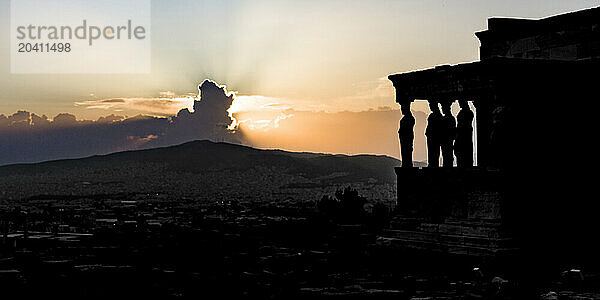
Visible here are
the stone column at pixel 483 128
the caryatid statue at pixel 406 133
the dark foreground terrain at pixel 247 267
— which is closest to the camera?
the dark foreground terrain at pixel 247 267

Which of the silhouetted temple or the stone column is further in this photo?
the stone column

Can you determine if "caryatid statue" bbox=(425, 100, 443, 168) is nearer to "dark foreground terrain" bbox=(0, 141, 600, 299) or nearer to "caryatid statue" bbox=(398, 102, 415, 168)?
"caryatid statue" bbox=(398, 102, 415, 168)

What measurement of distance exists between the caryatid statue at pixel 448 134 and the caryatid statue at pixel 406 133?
100 cm

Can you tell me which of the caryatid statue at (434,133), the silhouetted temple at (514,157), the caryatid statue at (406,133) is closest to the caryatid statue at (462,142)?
the silhouetted temple at (514,157)

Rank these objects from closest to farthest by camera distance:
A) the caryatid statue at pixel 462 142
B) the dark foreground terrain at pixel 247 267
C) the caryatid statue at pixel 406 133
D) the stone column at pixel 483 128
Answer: the dark foreground terrain at pixel 247 267, the stone column at pixel 483 128, the caryatid statue at pixel 462 142, the caryatid statue at pixel 406 133

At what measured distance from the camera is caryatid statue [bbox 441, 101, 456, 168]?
23478mm

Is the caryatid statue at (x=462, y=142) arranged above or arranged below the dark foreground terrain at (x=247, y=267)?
above

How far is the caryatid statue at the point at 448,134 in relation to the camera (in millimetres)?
23478

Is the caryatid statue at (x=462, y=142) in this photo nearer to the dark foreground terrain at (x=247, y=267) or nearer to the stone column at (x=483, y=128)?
the stone column at (x=483, y=128)

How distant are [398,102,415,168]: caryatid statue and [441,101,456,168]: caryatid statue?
3.28ft

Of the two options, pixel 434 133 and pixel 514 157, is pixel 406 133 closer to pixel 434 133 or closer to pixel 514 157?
pixel 434 133

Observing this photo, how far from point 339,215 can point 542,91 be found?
79.1ft

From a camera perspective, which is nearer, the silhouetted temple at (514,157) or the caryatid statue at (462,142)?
the silhouetted temple at (514,157)

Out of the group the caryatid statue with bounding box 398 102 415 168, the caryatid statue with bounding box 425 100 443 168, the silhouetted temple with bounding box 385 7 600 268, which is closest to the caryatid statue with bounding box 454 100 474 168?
the silhouetted temple with bounding box 385 7 600 268
